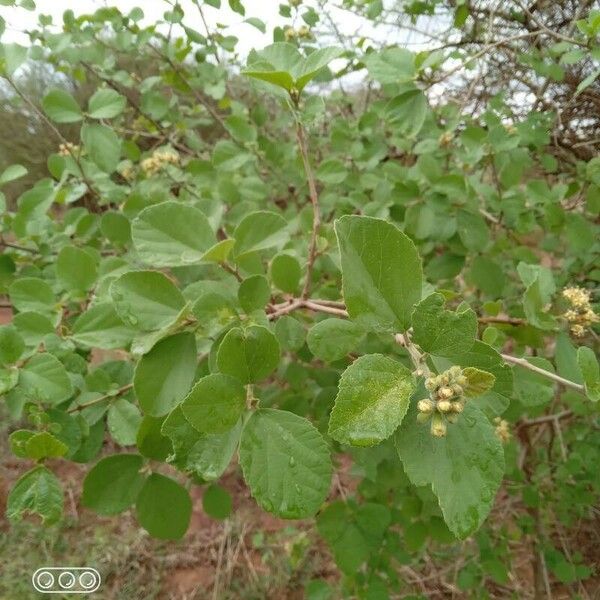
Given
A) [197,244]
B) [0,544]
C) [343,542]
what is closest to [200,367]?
[197,244]

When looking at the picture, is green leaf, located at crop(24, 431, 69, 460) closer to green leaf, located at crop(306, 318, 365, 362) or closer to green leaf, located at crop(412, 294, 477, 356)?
green leaf, located at crop(306, 318, 365, 362)

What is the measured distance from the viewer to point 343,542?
4.50 ft

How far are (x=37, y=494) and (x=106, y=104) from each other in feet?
2.96

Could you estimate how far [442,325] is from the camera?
561 mm

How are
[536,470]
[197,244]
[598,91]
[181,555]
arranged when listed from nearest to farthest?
1. [197,244]
2. [598,91]
3. [536,470]
4. [181,555]

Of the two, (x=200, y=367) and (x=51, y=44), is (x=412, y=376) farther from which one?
(x=51, y=44)

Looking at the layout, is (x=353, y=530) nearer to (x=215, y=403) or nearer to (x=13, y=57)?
(x=215, y=403)

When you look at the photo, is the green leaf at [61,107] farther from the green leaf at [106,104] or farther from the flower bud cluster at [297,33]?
the flower bud cluster at [297,33]

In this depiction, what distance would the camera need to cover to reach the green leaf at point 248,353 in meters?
0.64

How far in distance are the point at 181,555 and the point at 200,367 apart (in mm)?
2322

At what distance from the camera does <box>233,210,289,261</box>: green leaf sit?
0.88 metres

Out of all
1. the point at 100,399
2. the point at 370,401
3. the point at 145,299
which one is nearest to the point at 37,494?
the point at 100,399

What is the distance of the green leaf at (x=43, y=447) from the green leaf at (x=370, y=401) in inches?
18.2

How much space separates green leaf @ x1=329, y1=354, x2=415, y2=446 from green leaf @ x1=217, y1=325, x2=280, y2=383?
0.15 m
